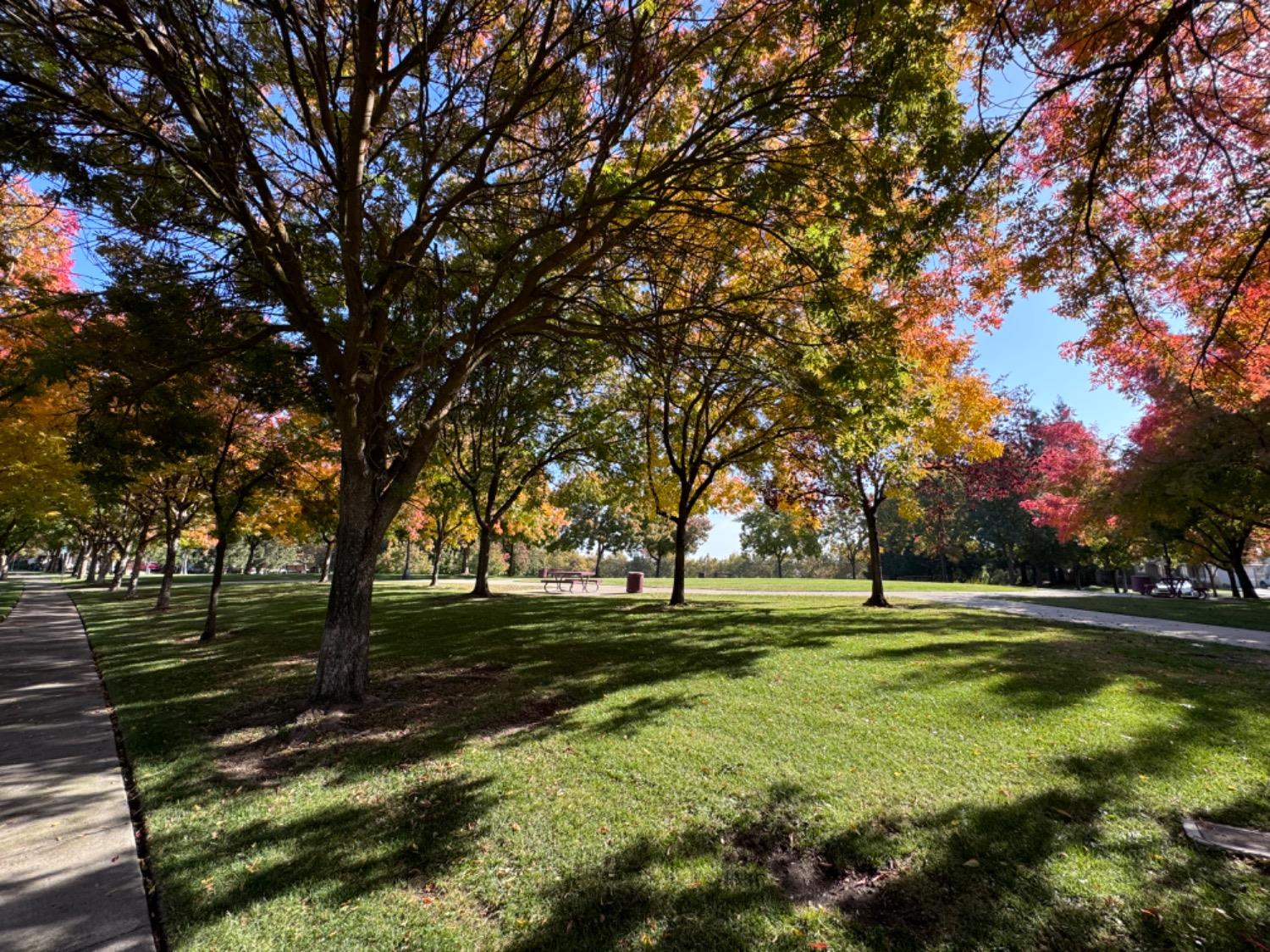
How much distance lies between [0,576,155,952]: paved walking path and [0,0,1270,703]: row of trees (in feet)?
6.96

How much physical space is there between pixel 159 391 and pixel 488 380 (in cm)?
689

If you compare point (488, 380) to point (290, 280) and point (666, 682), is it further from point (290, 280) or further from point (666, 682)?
point (666, 682)

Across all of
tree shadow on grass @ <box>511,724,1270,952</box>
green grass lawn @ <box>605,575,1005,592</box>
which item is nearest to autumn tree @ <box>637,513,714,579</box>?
green grass lawn @ <box>605,575,1005,592</box>

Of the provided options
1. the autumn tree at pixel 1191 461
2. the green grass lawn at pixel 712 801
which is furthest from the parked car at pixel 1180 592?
the green grass lawn at pixel 712 801

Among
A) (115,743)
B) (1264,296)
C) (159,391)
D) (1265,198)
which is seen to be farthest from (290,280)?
(1264,296)

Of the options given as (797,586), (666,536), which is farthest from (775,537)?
(797,586)

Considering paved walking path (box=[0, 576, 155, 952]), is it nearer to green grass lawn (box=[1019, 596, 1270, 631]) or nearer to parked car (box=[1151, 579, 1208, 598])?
green grass lawn (box=[1019, 596, 1270, 631])

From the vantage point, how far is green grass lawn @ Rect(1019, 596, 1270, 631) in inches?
532

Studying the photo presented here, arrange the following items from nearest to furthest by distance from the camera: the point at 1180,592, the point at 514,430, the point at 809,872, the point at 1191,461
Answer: the point at 809,872 → the point at 1191,461 → the point at 514,430 → the point at 1180,592

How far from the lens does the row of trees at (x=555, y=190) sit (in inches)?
192

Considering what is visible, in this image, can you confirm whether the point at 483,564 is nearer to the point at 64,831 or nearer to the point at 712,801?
the point at 64,831

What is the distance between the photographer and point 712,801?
13.3 feet

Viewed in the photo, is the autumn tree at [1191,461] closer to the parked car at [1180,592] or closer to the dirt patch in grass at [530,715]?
the dirt patch in grass at [530,715]

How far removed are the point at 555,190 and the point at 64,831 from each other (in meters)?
7.60
